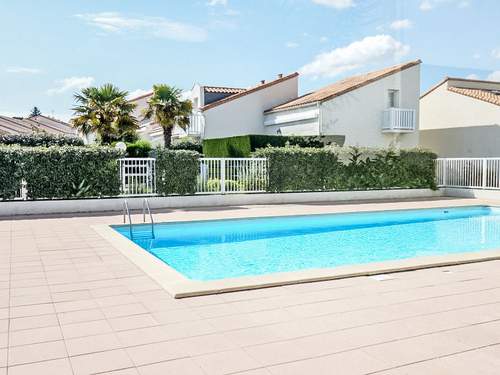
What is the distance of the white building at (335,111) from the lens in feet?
82.5

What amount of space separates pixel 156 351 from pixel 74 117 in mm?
26528

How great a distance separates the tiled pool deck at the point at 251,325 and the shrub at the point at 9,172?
7.74 metres

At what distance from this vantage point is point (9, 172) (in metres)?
13.7

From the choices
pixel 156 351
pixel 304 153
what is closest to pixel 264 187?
pixel 304 153

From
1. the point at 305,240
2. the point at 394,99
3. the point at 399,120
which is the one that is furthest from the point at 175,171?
the point at 394,99

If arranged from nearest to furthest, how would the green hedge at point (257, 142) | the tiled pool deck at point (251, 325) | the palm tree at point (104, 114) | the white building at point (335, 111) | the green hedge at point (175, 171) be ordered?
the tiled pool deck at point (251, 325)
the green hedge at point (175, 171)
the green hedge at point (257, 142)
the white building at point (335, 111)
the palm tree at point (104, 114)

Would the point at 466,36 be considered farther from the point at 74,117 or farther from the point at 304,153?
the point at 74,117

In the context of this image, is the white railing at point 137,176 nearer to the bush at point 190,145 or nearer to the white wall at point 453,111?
the bush at point 190,145

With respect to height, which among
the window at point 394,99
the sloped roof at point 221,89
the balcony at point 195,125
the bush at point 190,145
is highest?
the sloped roof at point 221,89

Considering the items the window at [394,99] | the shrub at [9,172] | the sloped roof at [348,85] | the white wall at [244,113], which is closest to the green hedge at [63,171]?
the shrub at [9,172]

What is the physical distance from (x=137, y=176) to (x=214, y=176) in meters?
2.64

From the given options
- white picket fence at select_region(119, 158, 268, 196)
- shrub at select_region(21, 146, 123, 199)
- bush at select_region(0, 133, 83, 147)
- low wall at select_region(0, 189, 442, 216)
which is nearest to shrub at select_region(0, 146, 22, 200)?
shrub at select_region(21, 146, 123, 199)

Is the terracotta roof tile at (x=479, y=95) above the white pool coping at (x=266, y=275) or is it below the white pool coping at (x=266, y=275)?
above

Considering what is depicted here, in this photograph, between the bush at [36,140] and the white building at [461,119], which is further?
the white building at [461,119]
